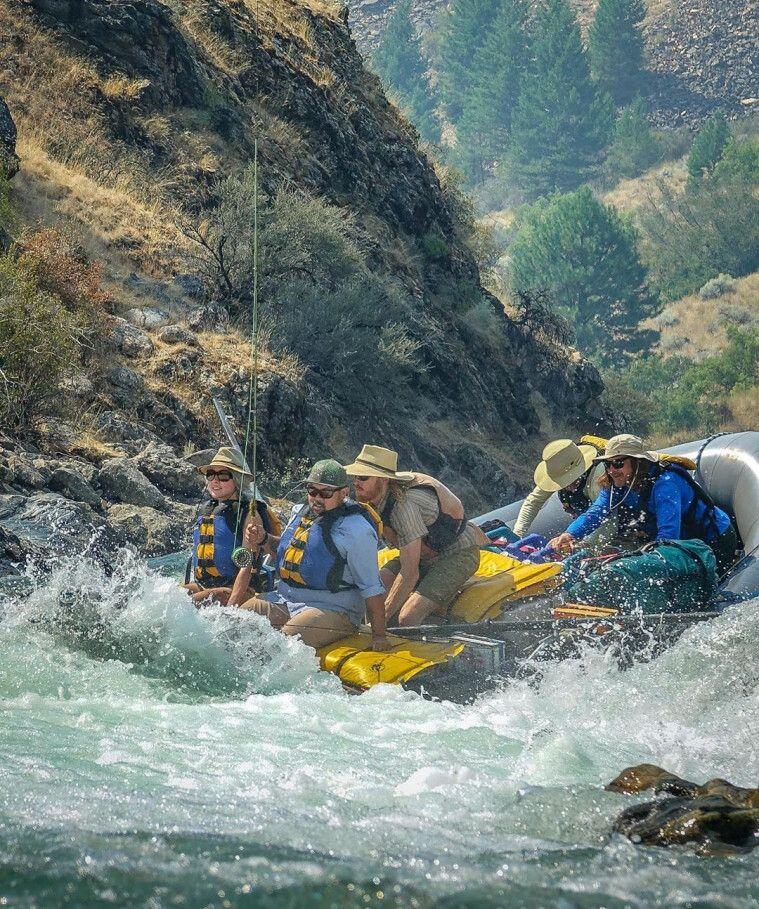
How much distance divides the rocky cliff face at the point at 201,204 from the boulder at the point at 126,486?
0.9 inches

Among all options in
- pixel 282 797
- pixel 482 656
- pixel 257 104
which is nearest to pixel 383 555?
pixel 482 656

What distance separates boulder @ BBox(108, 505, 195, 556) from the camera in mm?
11953

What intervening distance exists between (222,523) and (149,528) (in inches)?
170

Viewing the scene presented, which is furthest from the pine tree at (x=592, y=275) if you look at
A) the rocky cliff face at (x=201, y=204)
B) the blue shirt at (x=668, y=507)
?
the blue shirt at (x=668, y=507)

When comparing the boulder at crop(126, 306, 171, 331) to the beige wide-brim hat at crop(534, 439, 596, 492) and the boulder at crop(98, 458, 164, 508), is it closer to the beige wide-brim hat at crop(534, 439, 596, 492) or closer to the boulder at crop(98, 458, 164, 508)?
the boulder at crop(98, 458, 164, 508)

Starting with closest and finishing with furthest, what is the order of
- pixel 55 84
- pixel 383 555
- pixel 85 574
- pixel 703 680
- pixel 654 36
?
pixel 703 680 < pixel 85 574 < pixel 383 555 < pixel 55 84 < pixel 654 36

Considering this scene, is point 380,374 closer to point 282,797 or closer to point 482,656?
point 482,656

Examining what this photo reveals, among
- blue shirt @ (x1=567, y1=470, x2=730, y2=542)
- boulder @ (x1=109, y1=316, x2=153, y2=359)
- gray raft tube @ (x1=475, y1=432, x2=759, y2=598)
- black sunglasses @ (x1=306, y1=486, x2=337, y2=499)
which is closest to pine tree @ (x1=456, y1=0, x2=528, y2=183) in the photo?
boulder @ (x1=109, y1=316, x2=153, y2=359)

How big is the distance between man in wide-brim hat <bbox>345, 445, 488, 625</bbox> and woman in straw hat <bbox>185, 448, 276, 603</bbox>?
834 mm

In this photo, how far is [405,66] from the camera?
311ft

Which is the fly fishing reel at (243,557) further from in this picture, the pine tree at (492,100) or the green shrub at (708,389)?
the pine tree at (492,100)

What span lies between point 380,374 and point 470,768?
14.9 meters

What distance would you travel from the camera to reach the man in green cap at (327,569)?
7.14m

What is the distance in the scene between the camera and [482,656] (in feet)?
23.3
